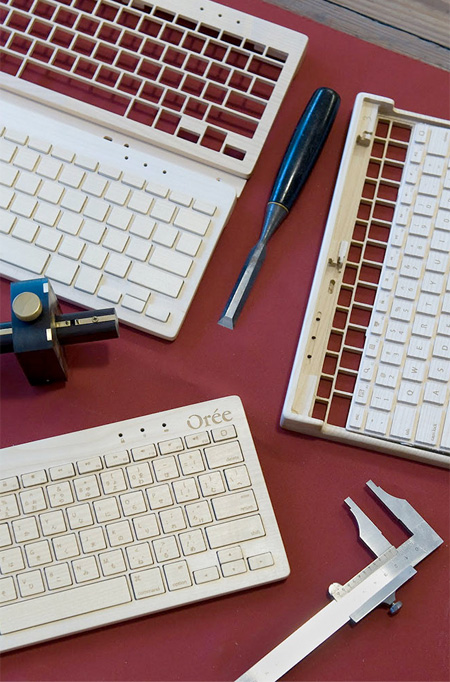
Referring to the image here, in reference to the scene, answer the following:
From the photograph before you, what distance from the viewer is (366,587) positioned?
610mm

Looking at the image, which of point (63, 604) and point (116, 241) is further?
point (116, 241)

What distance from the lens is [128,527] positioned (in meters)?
0.61

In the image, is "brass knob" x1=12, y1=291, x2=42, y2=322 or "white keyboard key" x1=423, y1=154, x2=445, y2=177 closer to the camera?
"brass knob" x1=12, y1=291, x2=42, y2=322

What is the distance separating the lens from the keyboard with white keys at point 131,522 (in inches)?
23.2

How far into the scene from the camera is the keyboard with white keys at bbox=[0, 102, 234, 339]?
0.68 meters

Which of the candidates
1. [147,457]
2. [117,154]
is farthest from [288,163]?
[147,457]

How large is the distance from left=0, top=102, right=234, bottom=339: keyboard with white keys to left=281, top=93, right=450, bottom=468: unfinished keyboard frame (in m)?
0.12

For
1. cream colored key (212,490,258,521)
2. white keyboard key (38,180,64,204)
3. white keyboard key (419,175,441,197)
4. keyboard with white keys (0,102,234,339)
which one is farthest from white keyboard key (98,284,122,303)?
white keyboard key (419,175,441,197)

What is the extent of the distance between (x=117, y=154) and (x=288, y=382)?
0.28 m

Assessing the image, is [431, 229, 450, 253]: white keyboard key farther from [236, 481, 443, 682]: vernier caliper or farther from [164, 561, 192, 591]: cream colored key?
[164, 561, 192, 591]: cream colored key

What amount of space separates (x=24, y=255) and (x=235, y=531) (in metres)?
0.32

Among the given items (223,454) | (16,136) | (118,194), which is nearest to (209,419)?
(223,454)

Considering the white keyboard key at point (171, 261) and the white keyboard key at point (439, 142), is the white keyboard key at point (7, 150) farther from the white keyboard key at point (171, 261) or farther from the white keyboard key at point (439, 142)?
the white keyboard key at point (439, 142)

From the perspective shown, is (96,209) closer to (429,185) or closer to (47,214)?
(47,214)
